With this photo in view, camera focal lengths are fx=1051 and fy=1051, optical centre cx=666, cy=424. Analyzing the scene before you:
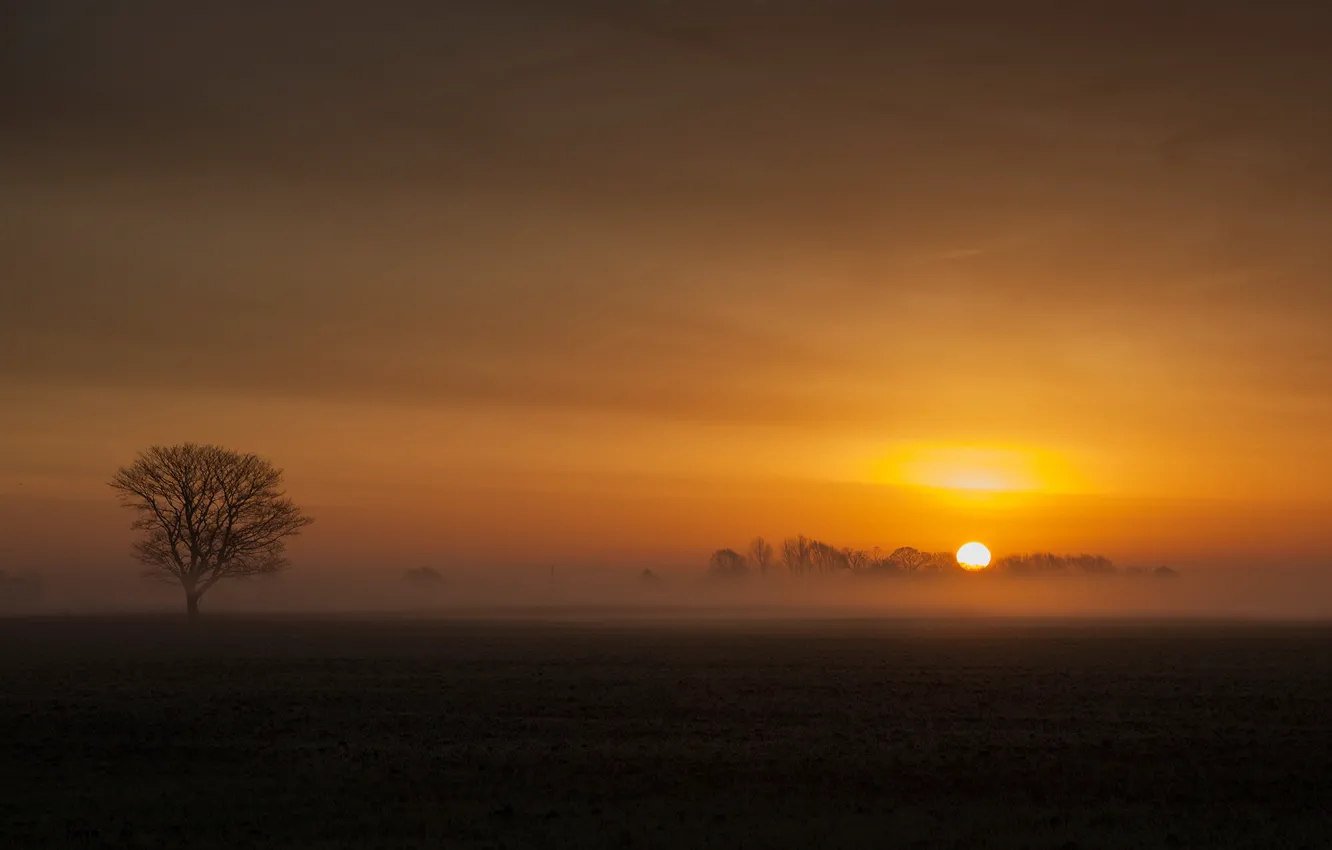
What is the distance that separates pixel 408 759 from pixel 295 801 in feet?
13.5

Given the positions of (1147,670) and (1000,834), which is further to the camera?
(1147,670)

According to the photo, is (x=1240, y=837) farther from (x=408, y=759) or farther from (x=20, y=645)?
(x=20, y=645)

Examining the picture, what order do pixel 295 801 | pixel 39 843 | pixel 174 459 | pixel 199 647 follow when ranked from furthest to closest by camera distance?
pixel 174 459
pixel 199 647
pixel 295 801
pixel 39 843

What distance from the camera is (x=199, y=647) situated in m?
59.7

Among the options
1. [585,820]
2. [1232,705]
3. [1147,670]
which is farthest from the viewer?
[1147,670]

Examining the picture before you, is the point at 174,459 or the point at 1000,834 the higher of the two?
the point at 174,459

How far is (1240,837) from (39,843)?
64.1 ft

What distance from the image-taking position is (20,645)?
61906 millimetres

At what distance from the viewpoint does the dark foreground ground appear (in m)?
18.0

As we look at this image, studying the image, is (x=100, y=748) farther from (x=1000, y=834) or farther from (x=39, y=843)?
(x=1000, y=834)

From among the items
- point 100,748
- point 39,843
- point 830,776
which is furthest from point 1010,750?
point 100,748

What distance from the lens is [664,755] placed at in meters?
24.1

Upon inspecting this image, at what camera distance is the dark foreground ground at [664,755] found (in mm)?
17969

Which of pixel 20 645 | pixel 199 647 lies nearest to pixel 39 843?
pixel 199 647
